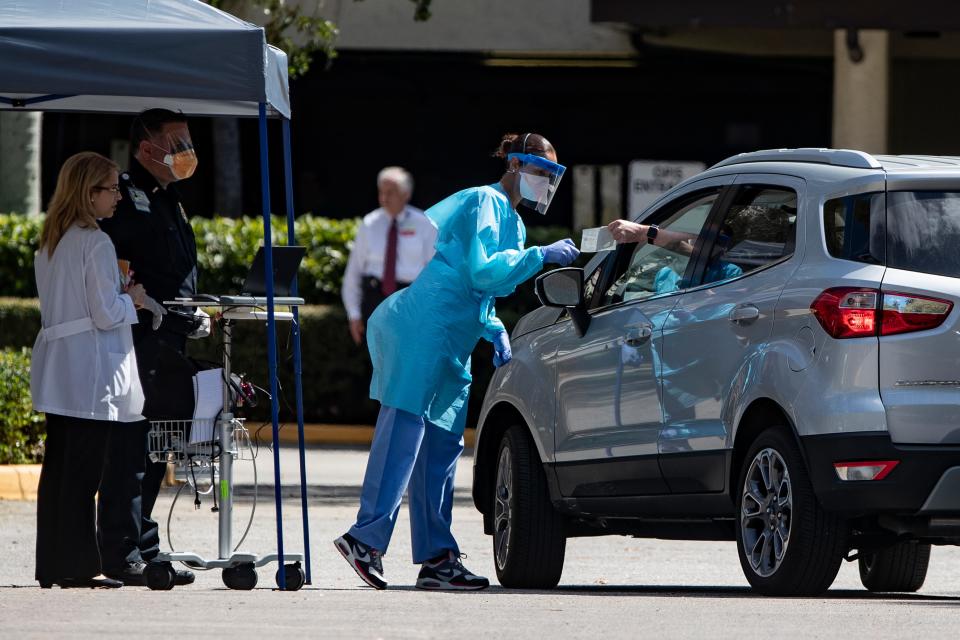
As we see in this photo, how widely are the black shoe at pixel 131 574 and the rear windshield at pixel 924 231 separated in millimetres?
3115

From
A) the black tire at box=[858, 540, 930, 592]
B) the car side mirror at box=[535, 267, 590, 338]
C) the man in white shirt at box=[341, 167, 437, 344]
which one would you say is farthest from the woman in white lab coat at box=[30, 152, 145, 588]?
the man in white shirt at box=[341, 167, 437, 344]

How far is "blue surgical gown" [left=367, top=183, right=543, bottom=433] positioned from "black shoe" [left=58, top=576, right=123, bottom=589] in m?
1.28

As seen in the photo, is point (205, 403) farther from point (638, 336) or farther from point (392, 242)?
Answer: point (392, 242)

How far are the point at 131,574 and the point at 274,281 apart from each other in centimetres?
126

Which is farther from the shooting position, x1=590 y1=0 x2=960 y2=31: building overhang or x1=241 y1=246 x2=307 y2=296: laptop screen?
x1=590 y1=0 x2=960 y2=31: building overhang

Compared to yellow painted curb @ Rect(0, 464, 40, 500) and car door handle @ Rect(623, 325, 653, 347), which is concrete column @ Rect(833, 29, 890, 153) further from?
car door handle @ Rect(623, 325, 653, 347)

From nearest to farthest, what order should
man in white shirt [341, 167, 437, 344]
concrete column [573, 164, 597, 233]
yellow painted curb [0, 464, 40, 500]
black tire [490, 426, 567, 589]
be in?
black tire [490, 426, 567, 589]
yellow painted curb [0, 464, 40, 500]
man in white shirt [341, 167, 437, 344]
concrete column [573, 164, 597, 233]

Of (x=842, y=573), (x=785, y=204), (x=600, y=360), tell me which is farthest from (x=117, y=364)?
(x=842, y=573)

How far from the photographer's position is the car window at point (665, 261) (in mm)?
7934

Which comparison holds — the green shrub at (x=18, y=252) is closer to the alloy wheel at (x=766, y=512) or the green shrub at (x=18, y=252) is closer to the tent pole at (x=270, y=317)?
the tent pole at (x=270, y=317)

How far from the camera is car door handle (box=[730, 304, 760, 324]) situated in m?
7.14

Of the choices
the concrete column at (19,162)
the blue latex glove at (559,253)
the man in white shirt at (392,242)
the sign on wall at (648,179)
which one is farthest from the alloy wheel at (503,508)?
the concrete column at (19,162)

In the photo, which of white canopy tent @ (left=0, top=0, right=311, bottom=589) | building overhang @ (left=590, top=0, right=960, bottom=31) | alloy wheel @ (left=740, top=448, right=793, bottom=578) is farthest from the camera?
building overhang @ (left=590, top=0, right=960, bottom=31)

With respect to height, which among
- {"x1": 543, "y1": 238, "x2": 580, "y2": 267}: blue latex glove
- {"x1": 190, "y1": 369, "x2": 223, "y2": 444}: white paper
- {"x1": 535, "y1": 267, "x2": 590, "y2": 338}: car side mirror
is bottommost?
{"x1": 190, "y1": 369, "x2": 223, "y2": 444}: white paper
